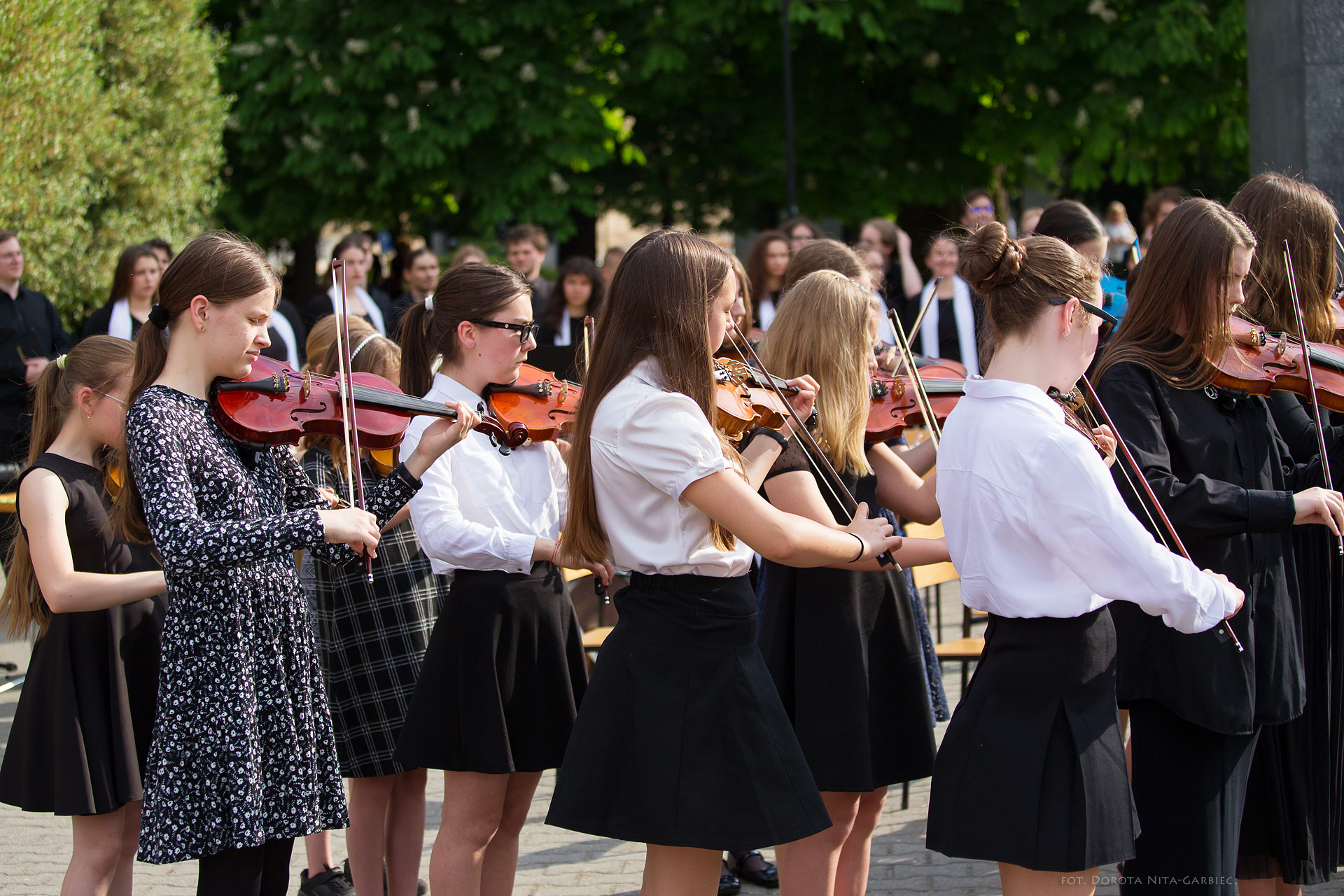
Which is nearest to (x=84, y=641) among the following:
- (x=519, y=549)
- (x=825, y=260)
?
(x=519, y=549)

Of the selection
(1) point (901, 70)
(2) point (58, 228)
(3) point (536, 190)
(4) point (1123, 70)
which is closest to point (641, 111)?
(3) point (536, 190)

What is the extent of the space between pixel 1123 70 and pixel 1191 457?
855 centimetres

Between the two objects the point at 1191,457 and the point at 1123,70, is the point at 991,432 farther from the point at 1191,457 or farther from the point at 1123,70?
the point at 1123,70

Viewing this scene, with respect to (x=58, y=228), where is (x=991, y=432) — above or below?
below

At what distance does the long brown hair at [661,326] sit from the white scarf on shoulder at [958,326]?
14.4 ft

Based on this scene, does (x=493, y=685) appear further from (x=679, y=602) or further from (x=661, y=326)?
(x=661, y=326)

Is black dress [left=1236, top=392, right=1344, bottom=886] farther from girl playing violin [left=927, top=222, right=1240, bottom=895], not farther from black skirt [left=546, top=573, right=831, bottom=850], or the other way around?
black skirt [left=546, top=573, right=831, bottom=850]

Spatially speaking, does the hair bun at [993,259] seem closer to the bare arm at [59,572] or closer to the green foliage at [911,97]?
the bare arm at [59,572]

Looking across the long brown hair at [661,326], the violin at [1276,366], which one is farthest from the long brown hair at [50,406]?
the violin at [1276,366]

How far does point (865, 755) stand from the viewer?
3.16 metres

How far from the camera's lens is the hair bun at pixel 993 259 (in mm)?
2555

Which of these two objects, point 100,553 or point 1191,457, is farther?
point 100,553

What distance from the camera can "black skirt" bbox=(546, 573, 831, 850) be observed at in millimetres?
2438

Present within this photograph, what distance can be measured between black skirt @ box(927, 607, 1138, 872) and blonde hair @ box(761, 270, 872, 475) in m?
0.85
